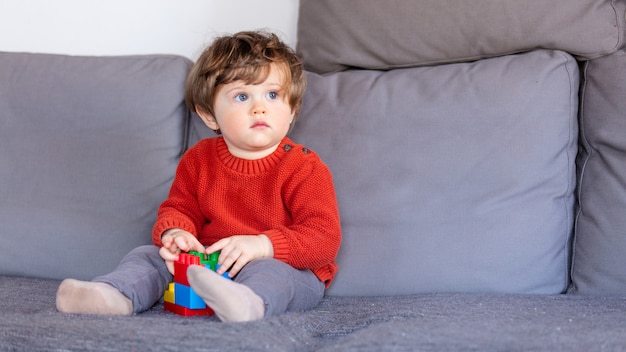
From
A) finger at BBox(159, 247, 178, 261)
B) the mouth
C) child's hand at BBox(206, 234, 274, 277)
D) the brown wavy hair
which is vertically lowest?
finger at BBox(159, 247, 178, 261)

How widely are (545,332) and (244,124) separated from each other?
0.71 metres

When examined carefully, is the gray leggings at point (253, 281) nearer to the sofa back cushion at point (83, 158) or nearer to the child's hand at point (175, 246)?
the child's hand at point (175, 246)

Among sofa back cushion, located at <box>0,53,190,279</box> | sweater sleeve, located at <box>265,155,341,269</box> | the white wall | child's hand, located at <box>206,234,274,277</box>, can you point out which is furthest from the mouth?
the white wall

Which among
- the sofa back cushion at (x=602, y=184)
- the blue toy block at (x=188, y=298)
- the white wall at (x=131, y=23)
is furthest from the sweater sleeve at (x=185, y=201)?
the sofa back cushion at (x=602, y=184)

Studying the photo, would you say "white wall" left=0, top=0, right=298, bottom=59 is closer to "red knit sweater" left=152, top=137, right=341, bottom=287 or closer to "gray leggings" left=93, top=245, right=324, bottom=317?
"red knit sweater" left=152, top=137, right=341, bottom=287

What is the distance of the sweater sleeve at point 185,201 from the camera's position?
1.58 metres

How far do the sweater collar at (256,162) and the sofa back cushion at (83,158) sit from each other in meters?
0.24

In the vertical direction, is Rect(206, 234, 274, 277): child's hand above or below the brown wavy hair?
below

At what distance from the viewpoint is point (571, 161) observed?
64.7 inches

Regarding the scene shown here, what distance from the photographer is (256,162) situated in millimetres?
1592

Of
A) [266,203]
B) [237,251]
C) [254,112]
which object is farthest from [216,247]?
[254,112]

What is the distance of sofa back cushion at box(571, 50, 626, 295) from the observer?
155 cm

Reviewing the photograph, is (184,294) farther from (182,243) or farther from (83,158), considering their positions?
(83,158)

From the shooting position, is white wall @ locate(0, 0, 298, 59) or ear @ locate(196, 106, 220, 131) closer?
ear @ locate(196, 106, 220, 131)
